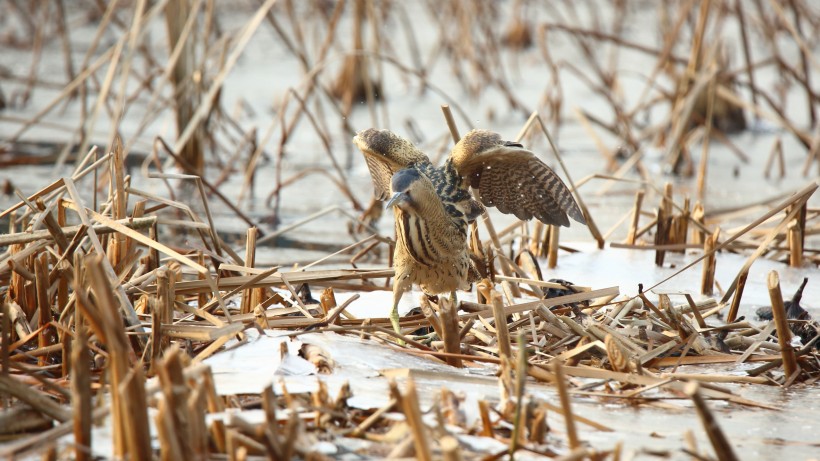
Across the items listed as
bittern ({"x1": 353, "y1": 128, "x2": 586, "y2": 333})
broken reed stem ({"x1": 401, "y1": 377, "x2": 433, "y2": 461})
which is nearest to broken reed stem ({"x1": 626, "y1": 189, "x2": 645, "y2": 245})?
bittern ({"x1": 353, "y1": 128, "x2": 586, "y2": 333})

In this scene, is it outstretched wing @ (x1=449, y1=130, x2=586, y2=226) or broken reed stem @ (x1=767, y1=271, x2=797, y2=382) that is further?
Result: outstretched wing @ (x1=449, y1=130, x2=586, y2=226)

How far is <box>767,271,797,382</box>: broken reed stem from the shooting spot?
2.67m

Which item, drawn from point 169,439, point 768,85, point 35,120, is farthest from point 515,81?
point 169,439

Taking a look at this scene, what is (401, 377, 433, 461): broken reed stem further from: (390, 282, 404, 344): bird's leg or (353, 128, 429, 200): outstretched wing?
(353, 128, 429, 200): outstretched wing

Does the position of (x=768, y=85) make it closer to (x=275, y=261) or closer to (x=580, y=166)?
(x=580, y=166)

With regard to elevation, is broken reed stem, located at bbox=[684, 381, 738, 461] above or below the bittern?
below

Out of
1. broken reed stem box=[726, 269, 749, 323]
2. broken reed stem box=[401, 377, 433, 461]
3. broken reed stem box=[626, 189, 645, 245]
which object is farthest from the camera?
broken reed stem box=[626, 189, 645, 245]

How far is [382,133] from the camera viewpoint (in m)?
3.81

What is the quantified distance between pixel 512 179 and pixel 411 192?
2.08 ft

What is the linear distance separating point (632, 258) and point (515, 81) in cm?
628

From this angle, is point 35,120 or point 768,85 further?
point 768,85

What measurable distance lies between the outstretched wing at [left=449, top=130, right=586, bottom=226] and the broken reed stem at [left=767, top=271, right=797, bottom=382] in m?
0.96

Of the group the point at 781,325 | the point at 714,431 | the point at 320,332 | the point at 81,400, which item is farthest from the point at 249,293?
the point at 714,431

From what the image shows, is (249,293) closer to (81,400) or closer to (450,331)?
(450,331)
